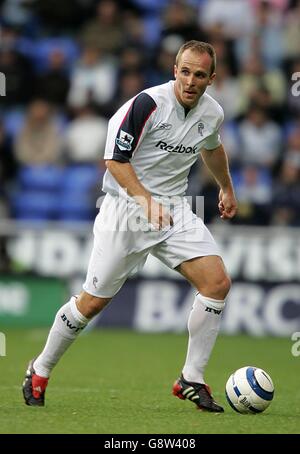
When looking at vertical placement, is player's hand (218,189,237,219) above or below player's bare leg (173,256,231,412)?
above

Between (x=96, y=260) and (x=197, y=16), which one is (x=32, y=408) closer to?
(x=96, y=260)

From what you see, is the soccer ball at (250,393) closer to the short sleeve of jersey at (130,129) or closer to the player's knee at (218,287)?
the player's knee at (218,287)

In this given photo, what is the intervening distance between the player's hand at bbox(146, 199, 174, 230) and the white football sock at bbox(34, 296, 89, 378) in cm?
96

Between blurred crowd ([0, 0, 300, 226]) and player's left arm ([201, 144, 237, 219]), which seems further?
blurred crowd ([0, 0, 300, 226])

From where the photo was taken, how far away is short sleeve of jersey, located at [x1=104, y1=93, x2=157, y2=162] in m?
7.22

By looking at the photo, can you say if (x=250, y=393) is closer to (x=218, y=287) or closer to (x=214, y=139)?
(x=218, y=287)

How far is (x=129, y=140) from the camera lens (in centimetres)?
722

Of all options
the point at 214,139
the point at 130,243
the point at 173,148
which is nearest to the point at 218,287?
the point at 130,243

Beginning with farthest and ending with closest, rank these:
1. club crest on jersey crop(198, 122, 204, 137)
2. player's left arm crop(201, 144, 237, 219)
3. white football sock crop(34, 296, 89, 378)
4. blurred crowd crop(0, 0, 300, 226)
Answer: blurred crowd crop(0, 0, 300, 226), player's left arm crop(201, 144, 237, 219), club crest on jersey crop(198, 122, 204, 137), white football sock crop(34, 296, 89, 378)

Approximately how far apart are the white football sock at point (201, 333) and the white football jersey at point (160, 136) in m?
0.81

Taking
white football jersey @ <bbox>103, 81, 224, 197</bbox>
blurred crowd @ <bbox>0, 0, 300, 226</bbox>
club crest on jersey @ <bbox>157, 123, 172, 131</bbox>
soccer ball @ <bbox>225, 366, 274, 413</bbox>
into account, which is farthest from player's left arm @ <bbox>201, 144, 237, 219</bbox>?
blurred crowd @ <bbox>0, 0, 300, 226</bbox>

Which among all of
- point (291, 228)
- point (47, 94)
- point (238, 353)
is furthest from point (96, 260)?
point (47, 94)

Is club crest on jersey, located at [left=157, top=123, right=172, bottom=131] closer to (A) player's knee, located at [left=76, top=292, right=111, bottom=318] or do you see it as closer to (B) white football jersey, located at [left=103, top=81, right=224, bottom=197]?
(B) white football jersey, located at [left=103, top=81, right=224, bottom=197]

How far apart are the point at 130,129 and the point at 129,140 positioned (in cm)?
7
